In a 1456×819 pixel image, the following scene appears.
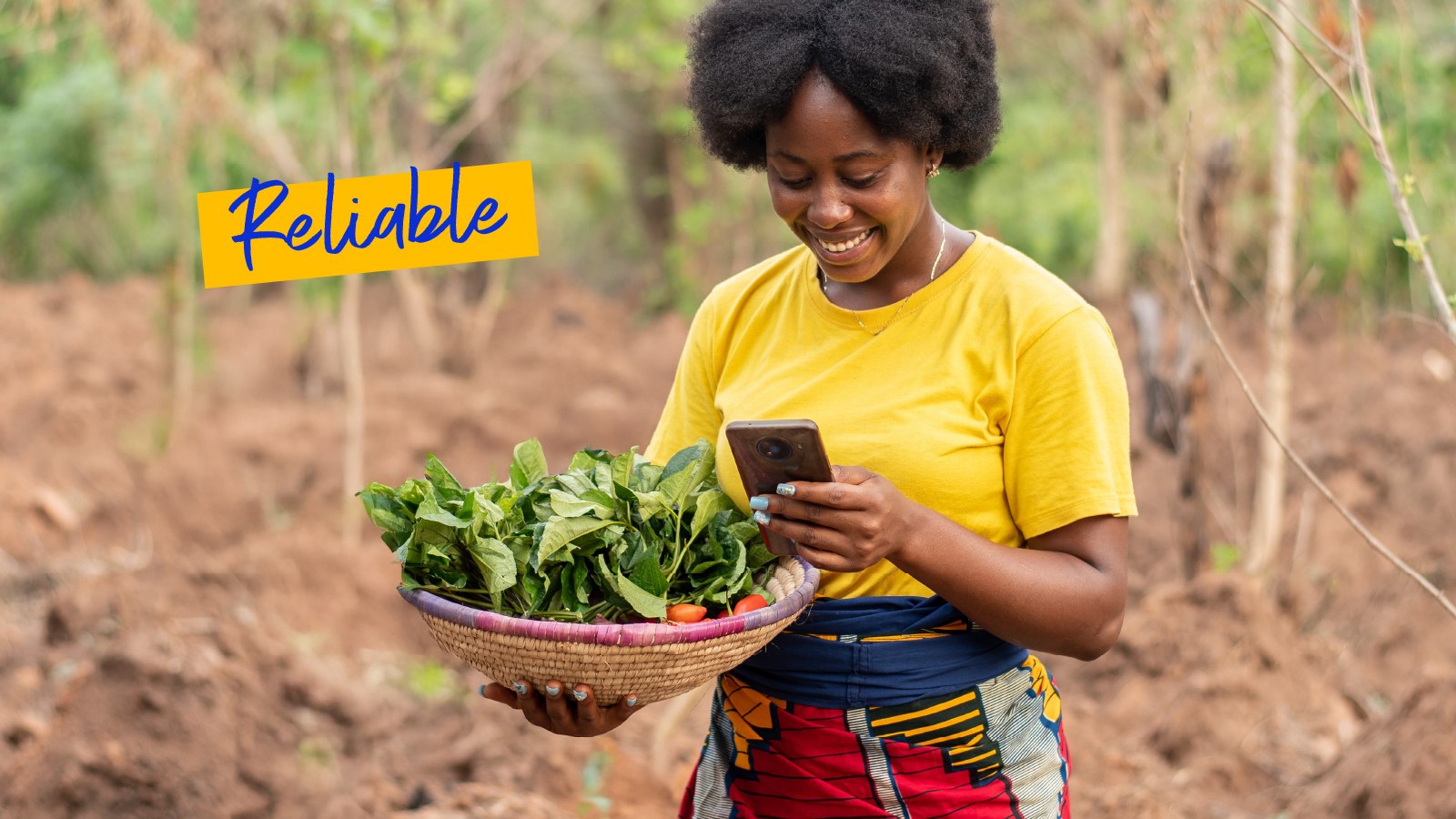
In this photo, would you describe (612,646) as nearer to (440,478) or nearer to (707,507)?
(707,507)

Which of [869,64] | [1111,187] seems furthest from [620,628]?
[1111,187]

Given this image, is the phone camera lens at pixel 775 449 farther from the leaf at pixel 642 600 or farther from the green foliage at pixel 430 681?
the green foliage at pixel 430 681

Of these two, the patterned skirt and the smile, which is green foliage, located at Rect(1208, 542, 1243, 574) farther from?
the smile

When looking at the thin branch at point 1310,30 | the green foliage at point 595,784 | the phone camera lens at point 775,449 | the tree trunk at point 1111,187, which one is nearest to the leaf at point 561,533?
the phone camera lens at point 775,449

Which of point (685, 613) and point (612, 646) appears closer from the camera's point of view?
point (612, 646)

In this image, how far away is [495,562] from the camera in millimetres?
1829

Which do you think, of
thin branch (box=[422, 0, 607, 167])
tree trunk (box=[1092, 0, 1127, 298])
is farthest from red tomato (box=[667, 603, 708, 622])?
tree trunk (box=[1092, 0, 1127, 298])

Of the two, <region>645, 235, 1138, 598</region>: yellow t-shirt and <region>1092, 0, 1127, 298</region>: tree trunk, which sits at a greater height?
<region>1092, 0, 1127, 298</region>: tree trunk

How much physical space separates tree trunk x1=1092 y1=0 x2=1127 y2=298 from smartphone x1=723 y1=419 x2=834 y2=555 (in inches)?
300

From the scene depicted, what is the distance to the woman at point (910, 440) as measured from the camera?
174 centimetres

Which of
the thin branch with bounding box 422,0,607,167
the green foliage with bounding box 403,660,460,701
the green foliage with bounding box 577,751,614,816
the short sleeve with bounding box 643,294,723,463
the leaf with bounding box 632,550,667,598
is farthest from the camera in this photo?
the thin branch with bounding box 422,0,607,167

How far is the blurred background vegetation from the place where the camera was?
5.83 meters

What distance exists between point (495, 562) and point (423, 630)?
397 cm

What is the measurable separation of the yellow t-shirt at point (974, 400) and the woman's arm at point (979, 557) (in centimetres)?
6
